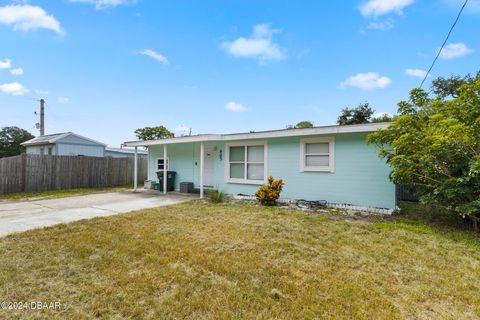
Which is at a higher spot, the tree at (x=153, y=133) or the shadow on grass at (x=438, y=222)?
the tree at (x=153, y=133)

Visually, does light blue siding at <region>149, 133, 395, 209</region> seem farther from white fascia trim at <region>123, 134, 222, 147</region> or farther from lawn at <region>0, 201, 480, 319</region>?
lawn at <region>0, 201, 480, 319</region>

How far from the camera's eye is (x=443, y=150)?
464 centimetres

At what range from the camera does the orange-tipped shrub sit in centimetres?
743

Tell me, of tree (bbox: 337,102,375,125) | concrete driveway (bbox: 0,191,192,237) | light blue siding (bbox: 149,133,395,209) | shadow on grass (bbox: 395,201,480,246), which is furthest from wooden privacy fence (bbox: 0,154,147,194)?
tree (bbox: 337,102,375,125)

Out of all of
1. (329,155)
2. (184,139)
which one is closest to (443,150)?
(329,155)

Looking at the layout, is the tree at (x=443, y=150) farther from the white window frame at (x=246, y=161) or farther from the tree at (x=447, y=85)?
the tree at (x=447, y=85)

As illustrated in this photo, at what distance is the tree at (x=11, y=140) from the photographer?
27.8 metres

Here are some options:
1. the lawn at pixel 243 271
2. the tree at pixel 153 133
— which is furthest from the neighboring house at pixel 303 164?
the tree at pixel 153 133

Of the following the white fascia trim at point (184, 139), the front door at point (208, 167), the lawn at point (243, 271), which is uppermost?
the white fascia trim at point (184, 139)

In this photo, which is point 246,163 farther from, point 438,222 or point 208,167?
point 438,222

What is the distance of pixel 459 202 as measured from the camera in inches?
193

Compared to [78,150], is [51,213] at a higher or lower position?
lower

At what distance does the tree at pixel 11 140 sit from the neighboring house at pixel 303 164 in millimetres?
29725

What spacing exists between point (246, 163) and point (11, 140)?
3458cm
